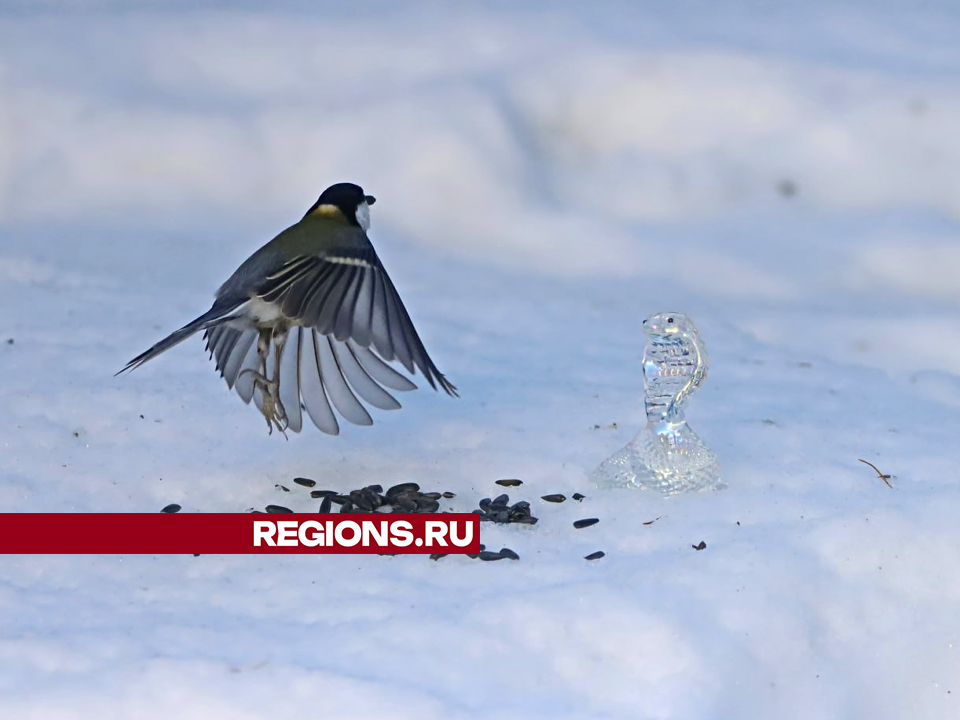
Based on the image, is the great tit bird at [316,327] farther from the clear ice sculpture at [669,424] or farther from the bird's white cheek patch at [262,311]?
the clear ice sculpture at [669,424]

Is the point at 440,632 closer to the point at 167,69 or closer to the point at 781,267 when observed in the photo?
the point at 781,267

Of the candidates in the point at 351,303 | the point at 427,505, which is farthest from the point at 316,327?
the point at 427,505

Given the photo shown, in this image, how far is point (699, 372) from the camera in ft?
10.2

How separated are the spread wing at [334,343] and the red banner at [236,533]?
308 mm

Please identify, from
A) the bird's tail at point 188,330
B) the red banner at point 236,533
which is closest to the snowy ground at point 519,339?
the red banner at point 236,533

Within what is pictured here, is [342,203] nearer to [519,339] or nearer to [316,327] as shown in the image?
[316,327]

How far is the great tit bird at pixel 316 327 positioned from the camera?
285 centimetres

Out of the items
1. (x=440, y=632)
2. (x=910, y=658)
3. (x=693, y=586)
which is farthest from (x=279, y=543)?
(x=910, y=658)

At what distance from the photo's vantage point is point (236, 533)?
2.91m

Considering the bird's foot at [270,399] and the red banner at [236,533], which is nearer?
the red banner at [236,533]

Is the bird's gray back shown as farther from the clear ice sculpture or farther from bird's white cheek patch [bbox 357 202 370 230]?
the clear ice sculpture

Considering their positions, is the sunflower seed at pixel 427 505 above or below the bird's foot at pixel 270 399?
below

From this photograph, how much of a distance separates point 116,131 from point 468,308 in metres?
1.90

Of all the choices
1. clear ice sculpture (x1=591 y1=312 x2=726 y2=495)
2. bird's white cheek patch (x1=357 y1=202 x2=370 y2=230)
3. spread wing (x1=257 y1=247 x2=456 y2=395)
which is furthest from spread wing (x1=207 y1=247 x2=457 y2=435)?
clear ice sculpture (x1=591 y1=312 x2=726 y2=495)
